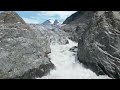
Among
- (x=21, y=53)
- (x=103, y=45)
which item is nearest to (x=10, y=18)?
(x=21, y=53)

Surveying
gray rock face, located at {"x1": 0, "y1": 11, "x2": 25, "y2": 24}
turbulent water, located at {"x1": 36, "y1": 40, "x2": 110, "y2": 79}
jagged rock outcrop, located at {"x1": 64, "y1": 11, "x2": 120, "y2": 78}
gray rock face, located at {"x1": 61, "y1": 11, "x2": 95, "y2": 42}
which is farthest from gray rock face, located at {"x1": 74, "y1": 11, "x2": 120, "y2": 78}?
gray rock face, located at {"x1": 0, "y1": 11, "x2": 25, "y2": 24}

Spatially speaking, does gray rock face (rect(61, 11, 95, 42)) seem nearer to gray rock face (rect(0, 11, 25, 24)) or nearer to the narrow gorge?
the narrow gorge

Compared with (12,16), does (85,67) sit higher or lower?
lower

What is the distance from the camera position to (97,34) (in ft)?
42.2

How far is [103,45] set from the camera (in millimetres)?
12328

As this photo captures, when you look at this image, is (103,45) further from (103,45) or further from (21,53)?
(21,53)

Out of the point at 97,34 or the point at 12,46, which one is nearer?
the point at 12,46

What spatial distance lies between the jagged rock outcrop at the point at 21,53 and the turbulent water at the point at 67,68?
56cm

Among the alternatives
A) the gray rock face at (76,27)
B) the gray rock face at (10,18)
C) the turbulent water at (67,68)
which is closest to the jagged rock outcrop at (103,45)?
the turbulent water at (67,68)
